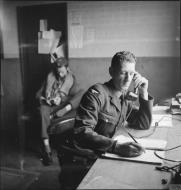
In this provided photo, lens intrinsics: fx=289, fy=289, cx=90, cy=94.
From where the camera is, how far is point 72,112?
273 cm

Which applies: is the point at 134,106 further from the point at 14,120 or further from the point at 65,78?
the point at 14,120

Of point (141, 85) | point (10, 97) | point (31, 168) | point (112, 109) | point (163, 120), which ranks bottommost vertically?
point (31, 168)

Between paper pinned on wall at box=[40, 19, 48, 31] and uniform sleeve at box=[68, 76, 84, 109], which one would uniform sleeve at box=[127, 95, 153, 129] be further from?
paper pinned on wall at box=[40, 19, 48, 31]


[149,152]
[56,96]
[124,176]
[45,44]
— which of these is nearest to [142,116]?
[149,152]

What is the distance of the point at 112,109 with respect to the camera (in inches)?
57.0

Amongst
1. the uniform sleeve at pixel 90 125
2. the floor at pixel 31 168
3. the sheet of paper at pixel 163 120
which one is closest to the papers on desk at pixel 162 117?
the sheet of paper at pixel 163 120

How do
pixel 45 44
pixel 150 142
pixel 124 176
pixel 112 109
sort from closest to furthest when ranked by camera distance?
pixel 124 176, pixel 150 142, pixel 112 109, pixel 45 44

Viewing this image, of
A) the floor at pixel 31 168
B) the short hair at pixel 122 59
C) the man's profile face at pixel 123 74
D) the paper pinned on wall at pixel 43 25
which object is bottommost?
the floor at pixel 31 168

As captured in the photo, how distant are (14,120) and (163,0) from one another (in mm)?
1935

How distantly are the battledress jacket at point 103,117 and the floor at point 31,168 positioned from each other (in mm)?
448

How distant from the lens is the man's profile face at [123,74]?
53.6 inches

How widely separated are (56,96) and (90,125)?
5.39ft

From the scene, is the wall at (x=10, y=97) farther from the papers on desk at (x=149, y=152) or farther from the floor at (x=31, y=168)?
the papers on desk at (x=149, y=152)

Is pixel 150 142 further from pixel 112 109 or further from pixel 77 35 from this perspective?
pixel 77 35
